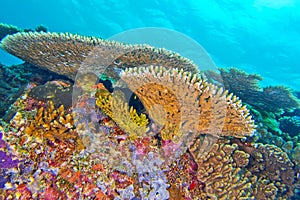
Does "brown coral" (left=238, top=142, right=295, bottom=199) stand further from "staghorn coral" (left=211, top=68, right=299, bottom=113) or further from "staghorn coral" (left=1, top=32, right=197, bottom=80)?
"staghorn coral" (left=211, top=68, right=299, bottom=113)

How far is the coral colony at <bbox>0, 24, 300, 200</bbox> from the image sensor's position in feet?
8.44

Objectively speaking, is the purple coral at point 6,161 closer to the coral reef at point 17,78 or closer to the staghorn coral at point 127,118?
the staghorn coral at point 127,118

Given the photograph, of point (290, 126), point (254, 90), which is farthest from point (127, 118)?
point (290, 126)

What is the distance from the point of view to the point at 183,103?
2820 mm

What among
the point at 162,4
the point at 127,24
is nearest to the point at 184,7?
the point at 162,4

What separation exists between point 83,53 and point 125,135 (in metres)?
1.53

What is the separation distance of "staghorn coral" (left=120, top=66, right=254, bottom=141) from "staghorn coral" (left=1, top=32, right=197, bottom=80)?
2.10ft

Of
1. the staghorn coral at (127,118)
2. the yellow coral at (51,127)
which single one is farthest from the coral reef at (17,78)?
the staghorn coral at (127,118)

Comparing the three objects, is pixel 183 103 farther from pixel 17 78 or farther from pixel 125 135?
pixel 17 78

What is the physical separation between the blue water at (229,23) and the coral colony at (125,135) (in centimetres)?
2358

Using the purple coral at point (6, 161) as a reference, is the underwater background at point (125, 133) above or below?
above

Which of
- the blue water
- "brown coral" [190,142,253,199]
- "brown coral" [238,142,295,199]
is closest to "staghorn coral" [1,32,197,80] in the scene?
"brown coral" [190,142,253,199]

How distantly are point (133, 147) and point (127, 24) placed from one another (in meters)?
39.7

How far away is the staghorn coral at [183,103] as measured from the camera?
2740 millimetres
